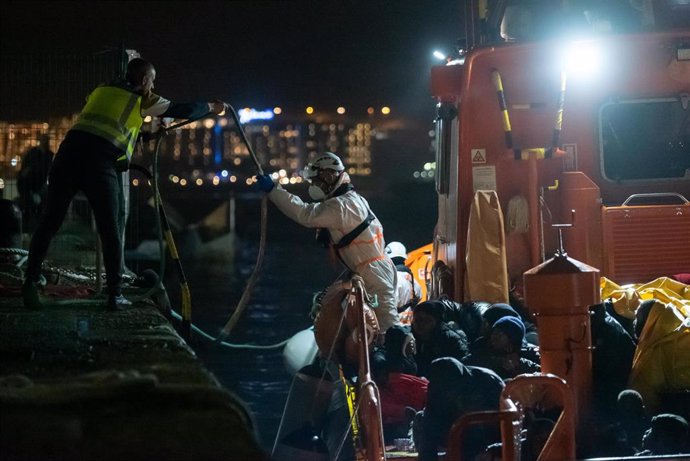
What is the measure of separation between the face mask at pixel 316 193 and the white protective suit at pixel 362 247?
0.54 ft

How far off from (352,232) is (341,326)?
1.09 m

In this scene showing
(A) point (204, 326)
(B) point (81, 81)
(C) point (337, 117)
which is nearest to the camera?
(B) point (81, 81)

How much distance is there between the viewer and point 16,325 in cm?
630

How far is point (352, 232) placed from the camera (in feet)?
26.5

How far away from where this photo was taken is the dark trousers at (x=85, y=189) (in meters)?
6.91

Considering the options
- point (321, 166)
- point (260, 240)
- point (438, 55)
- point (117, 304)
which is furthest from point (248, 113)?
point (117, 304)

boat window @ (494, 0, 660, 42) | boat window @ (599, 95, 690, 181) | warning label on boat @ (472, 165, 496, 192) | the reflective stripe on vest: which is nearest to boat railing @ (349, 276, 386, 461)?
the reflective stripe on vest

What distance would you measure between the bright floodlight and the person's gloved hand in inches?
100

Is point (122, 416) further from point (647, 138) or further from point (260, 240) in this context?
point (647, 138)

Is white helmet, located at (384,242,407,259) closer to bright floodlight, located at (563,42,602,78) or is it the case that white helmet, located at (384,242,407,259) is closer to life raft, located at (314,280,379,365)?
bright floodlight, located at (563,42,602,78)

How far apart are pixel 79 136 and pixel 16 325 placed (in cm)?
135

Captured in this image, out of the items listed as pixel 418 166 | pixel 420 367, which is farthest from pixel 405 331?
pixel 418 166

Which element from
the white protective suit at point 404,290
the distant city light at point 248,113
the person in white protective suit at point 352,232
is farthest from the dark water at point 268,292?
the distant city light at point 248,113

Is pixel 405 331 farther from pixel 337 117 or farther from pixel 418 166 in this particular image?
pixel 337 117
